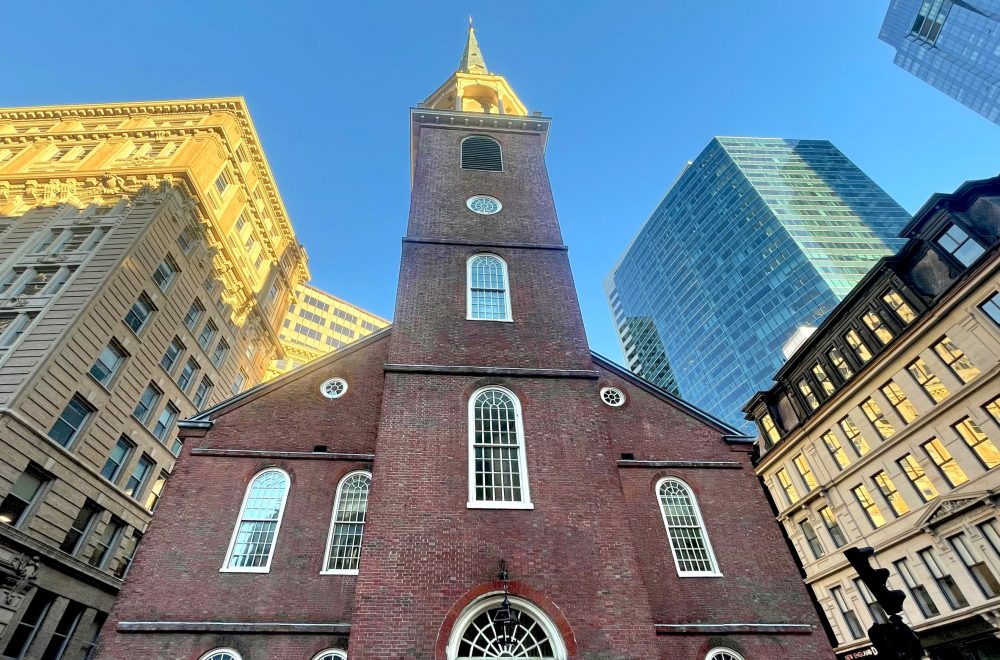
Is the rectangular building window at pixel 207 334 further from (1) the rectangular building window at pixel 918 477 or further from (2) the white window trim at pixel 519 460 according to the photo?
(1) the rectangular building window at pixel 918 477

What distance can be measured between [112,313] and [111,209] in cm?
863

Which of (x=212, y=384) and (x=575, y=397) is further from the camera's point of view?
(x=212, y=384)

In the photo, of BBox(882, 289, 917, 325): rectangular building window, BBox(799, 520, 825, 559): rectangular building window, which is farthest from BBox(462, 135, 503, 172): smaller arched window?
BBox(799, 520, 825, 559): rectangular building window

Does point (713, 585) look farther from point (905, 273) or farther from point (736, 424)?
point (736, 424)

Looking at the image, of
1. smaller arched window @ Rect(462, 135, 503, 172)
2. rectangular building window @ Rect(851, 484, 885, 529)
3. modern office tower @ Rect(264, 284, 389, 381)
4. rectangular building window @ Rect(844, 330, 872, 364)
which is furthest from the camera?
modern office tower @ Rect(264, 284, 389, 381)

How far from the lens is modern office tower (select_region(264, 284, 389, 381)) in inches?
2987

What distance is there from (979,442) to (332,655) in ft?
83.7

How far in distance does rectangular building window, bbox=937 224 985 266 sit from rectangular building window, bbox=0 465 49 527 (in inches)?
1482

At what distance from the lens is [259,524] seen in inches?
534

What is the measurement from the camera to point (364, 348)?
691 inches

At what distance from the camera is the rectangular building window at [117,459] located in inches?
895

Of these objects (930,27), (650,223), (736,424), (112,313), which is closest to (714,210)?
(650,223)

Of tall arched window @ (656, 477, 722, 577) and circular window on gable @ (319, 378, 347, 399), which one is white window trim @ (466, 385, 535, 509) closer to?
tall arched window @ (656, 477, 722, 577)

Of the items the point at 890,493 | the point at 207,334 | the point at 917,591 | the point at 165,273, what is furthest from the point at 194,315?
the point at 917,591
